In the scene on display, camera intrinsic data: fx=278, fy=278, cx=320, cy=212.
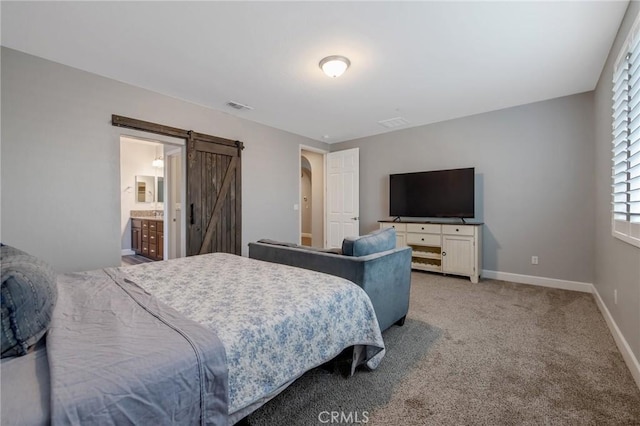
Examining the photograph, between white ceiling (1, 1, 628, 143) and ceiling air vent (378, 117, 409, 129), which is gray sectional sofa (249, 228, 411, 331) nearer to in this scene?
white ceiling (1, 1, 628, 143)

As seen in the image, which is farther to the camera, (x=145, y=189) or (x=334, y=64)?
(x=145, y=189)

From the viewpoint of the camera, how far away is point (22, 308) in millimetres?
889

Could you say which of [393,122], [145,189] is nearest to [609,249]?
[393,122]

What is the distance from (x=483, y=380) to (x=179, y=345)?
180 centimetres

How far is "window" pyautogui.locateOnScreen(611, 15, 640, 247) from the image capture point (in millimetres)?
1816

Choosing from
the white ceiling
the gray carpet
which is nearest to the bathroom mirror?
the white ceiling

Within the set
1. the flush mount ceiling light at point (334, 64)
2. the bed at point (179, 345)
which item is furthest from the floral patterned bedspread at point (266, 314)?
the flush mount ceiling light at point (334, 64)

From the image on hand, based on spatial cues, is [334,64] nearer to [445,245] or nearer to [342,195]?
[445,245]

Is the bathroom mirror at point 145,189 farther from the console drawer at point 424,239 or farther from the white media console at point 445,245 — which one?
the console drawer at point 424,239

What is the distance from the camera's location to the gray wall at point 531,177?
11.7 feet

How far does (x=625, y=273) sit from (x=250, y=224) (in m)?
4.27

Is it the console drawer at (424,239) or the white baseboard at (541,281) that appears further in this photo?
the console drawer at (424,239)

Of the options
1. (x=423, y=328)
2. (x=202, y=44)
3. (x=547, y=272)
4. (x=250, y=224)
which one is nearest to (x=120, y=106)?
(x=202, y=44)

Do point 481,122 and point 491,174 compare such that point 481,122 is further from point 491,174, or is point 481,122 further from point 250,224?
point 250,224
